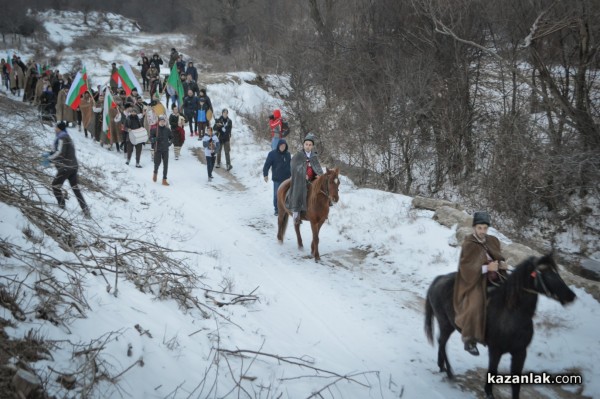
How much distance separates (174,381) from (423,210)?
7.69 m

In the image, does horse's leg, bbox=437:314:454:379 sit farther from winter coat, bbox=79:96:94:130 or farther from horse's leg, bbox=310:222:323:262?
winter coat, bbox=79:96:94:130

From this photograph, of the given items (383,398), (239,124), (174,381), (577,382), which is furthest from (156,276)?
(239,124)

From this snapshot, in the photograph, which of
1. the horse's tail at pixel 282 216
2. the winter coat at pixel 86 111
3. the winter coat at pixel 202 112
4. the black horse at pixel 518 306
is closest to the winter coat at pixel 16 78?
the winter coat at pixel 86 111

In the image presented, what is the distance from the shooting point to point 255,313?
221 inches

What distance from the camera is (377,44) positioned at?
1767 centimetres

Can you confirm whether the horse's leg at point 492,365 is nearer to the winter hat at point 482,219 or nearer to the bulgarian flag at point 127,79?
the winter hat at point 482,219

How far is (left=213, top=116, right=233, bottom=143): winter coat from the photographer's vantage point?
14.9 m

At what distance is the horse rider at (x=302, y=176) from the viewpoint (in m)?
8.46

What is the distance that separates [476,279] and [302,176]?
483 centimetres

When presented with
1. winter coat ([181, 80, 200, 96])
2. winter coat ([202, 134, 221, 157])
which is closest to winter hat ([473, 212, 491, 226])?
winter coat ([202, 134, 221, 157])

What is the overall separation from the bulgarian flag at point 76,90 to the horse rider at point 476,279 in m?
17.3

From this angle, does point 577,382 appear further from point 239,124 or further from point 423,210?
point 239,124

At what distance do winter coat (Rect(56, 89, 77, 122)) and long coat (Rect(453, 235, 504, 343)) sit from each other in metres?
19.1

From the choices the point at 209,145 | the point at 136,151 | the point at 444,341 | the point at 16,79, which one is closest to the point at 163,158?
the point at 209,145
